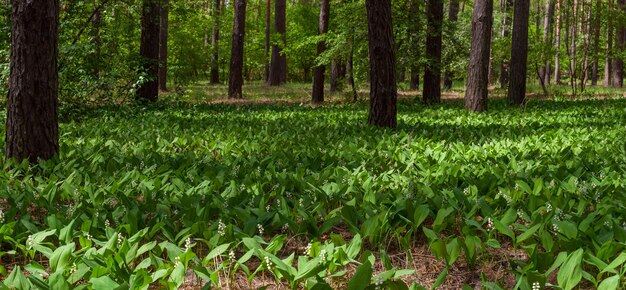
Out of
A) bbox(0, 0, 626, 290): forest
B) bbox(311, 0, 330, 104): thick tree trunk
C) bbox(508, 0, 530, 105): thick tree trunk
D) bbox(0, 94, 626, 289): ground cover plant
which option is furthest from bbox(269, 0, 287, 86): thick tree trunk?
bbox(0, 94, 626, 289): ground cover plant

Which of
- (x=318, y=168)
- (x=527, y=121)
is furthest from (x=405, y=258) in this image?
(x=527, y=121)

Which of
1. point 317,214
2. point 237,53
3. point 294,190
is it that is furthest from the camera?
point 237,53

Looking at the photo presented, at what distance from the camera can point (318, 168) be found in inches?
234

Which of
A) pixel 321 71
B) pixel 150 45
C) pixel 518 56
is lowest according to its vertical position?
pixel 321 71

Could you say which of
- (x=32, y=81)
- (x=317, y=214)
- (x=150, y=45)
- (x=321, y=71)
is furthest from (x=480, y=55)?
(x=317, y=214)

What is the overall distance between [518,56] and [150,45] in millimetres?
11108

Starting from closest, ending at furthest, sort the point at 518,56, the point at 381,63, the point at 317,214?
the point at 317,214
the point at 381,63
the point at 518,56

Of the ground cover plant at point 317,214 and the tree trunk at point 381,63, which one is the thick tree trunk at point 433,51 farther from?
the ground cover plant at point 317,214

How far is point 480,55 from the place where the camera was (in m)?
13.5

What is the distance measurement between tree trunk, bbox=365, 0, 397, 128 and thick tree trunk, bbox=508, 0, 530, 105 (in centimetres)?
860

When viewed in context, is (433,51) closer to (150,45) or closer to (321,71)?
(321,71)

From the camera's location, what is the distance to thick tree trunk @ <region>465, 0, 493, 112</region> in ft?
44.0

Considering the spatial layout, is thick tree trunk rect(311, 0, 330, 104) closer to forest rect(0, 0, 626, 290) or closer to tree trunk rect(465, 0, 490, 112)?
forest rect(0, 0, 626, 290)

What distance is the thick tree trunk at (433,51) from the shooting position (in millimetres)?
16969
